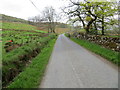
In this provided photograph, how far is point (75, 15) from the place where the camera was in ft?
68.4

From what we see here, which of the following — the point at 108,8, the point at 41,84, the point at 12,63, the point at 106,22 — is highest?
the point at 108,8

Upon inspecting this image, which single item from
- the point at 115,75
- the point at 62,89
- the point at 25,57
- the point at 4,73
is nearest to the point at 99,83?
the point at 115,75

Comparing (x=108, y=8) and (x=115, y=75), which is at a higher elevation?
(x=108, y=8)

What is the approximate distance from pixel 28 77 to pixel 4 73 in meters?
1.31

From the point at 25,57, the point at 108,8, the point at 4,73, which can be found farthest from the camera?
the point at 108,8

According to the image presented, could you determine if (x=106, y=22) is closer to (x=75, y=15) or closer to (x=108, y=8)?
(x=108, y=8)

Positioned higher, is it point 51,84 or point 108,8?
point 108,8

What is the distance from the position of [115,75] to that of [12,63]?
5.89 meters

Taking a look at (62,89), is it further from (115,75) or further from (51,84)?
(115,75)

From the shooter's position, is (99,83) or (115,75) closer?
(99,83)

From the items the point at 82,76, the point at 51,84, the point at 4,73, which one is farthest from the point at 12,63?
the point at 82,76

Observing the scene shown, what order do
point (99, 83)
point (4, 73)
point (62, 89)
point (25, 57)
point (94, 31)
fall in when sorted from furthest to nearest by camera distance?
point (94, 31) → point (25, 57) → point (4, 73) → point (99, 83) → point (62, 89)

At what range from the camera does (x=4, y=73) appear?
5.04 metres

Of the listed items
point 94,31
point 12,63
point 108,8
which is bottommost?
point 12,63
